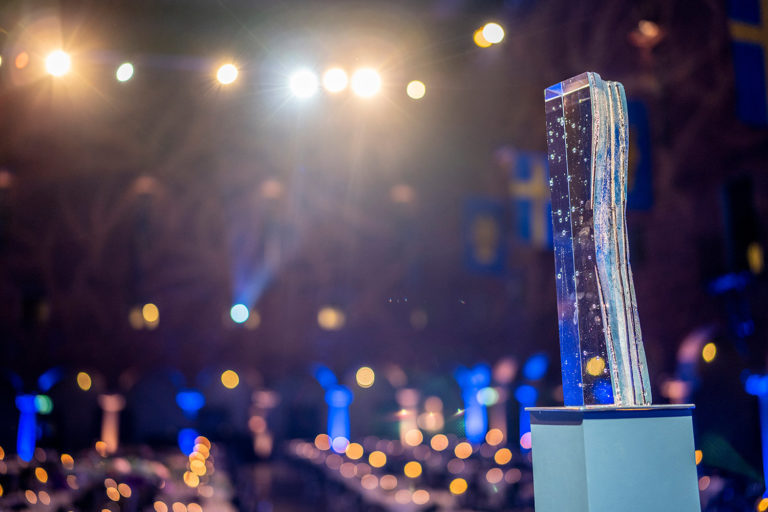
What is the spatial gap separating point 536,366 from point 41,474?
370 inches

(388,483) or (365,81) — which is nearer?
(388,483)

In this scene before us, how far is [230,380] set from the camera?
1828 centimetres

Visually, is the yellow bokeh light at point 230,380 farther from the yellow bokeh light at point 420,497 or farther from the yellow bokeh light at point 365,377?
the yellow bokeh light at point 420,497

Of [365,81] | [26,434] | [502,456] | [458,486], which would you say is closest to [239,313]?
[26,434]

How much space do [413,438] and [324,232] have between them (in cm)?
586

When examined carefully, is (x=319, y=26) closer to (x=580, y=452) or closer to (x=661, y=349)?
(x=661, y=349)

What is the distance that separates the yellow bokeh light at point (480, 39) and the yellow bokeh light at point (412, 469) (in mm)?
7550

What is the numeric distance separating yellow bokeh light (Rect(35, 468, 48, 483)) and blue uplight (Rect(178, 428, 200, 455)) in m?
10.3

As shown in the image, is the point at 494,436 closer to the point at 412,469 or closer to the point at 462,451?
the point at 462,451

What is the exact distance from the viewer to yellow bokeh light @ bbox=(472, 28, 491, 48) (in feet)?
42.5

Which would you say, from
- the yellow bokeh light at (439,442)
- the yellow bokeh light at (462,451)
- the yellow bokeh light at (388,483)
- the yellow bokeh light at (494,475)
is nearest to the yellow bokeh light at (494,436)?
the yellow bokeh light at (439,442)

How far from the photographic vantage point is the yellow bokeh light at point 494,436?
15375 mm

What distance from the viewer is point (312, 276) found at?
Answer: 16078 mm

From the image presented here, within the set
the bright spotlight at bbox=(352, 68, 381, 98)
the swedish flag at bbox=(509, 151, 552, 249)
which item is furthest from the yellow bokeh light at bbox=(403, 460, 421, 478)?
the swedish flag at bbox=(509, 151, 552, 249)
